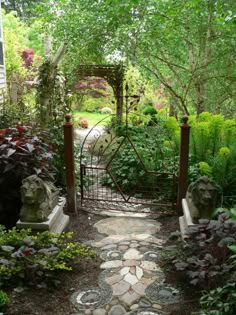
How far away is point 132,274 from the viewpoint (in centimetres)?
251

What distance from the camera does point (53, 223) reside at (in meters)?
3.02

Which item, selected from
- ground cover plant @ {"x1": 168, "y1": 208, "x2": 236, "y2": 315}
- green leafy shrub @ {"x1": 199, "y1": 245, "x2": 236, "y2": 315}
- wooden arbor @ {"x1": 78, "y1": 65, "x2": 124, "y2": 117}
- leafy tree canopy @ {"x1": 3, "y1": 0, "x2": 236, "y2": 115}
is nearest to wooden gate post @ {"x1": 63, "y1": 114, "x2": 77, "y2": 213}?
ground cover plant @ {"x1": 168, "y1": 208, "x2": 236, "y2": 315}

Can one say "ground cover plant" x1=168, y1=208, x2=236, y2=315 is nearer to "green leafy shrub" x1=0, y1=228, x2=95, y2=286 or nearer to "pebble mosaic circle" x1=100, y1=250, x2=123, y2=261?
"pebble mosaic circle" x1=100, y1=250, x2=123, y2=261

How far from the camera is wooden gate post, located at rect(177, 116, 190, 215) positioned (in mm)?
3441

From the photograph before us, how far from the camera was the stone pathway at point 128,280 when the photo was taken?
214 cm

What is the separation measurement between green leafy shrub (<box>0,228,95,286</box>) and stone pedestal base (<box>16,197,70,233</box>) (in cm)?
21

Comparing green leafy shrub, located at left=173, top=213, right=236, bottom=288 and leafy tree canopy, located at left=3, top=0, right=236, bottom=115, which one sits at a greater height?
leafy tree canopy, located at left=3, top=0, right=236, bottom=115

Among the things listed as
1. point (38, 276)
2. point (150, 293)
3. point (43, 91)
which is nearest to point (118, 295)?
point (150, 293)

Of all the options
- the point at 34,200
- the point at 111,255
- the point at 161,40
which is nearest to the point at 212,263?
the point at 111,255

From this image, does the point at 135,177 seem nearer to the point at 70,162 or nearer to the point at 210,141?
the point at 210,141

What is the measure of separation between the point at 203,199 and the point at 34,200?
4.61ft

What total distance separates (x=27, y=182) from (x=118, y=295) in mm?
1205

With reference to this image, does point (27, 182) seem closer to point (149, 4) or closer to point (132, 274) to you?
point (132, 274)

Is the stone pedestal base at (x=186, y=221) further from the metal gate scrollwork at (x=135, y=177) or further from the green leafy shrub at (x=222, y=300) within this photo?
the green leafy shrub at (x=222, y=300)
